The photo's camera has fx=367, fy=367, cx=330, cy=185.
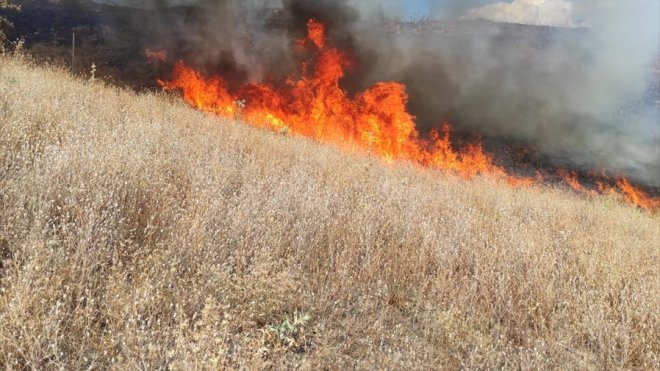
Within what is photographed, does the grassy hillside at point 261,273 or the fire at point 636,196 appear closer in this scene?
the grassy hillside at point 261,273

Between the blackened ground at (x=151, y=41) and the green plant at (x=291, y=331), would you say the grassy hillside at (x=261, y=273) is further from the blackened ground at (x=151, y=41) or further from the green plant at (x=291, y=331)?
the blackened ground at (x=151, y=41)

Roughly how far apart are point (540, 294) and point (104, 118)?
19.5 feet

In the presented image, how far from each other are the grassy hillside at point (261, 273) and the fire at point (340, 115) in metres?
5.24

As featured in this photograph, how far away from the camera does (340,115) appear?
36.0 feet

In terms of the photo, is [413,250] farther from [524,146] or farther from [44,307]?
[524,146]

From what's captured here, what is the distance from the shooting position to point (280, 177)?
4.91 meters

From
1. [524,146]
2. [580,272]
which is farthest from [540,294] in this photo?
[524,146]

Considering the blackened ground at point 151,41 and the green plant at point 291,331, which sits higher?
the blackened ground at point 151,41

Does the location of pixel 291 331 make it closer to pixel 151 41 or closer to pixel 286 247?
pixel 286 247

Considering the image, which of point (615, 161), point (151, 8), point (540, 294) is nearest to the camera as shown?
point (540, 294)

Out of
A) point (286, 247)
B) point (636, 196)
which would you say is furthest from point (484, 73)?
point (286, 247)

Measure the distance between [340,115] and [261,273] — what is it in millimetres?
8819

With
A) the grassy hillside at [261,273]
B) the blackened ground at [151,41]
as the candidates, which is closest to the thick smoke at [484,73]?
the blackened ground at [151,41]

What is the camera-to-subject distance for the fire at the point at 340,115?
33.7ft
